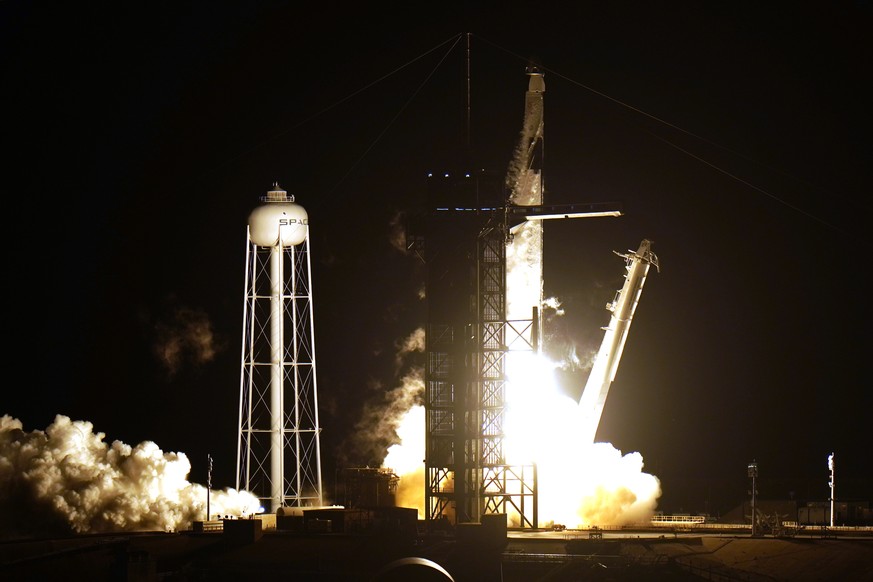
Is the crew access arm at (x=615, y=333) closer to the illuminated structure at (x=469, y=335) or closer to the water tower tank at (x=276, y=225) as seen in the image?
the illuminated structure at (x=469, y=335)

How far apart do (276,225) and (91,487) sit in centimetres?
1261

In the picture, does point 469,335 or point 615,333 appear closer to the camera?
point 469,335

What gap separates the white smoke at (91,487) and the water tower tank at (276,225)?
9.59 metres

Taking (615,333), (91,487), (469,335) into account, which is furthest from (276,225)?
(615,333)

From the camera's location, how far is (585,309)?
73.7 m

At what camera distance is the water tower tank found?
70.0m

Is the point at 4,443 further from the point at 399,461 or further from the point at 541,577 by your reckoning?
the point at 541,577

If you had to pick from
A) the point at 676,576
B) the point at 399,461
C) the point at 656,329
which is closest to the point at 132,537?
the point at 399,461

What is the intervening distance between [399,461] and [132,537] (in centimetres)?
1532

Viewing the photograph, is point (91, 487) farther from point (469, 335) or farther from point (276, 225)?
point (469, 335)

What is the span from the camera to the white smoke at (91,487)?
6706cm

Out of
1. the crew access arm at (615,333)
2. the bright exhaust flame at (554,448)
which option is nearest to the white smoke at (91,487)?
the bright exhaust flame at (554,448)

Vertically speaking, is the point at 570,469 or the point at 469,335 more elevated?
the point at 469,335

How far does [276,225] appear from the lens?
70000 millimetres
